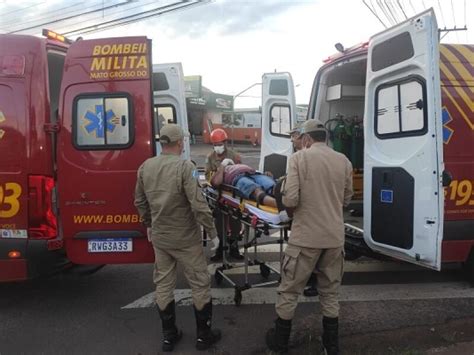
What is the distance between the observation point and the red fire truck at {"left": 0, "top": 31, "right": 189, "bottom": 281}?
4109 millimetres

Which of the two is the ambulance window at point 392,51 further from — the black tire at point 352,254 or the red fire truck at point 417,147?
the black tire at point 352,254

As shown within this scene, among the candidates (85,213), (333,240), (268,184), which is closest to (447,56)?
(268,184)

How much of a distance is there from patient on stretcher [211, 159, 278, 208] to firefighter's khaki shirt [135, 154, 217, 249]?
0.72 meters

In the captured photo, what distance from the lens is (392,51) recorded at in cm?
434

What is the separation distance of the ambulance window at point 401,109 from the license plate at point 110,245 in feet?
8.90

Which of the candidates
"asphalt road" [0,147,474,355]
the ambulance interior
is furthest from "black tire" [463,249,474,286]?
the ambulance interior

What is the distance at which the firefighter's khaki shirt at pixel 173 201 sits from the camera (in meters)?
3.58

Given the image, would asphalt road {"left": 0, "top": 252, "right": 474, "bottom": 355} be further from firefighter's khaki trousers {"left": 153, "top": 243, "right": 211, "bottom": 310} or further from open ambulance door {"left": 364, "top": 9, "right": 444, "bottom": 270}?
open ambulance door {"left": 364, "top": 9, "right": 444, "bottom": 270}

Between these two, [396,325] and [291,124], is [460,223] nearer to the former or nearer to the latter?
[396,325]

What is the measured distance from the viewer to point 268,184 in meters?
4.49

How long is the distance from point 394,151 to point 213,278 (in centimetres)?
258

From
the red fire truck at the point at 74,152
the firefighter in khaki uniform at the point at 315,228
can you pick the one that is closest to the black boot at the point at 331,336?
the firefighter in khaki uniform at the point at 315,228

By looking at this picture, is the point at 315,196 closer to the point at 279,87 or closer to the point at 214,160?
the point at 214,160

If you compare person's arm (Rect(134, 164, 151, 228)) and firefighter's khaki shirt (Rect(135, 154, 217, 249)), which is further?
person's arm (Rect(134, 164, 151, 228))
